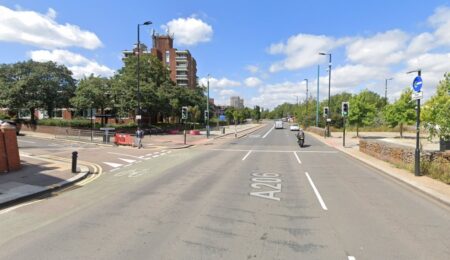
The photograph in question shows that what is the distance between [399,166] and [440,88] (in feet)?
18.1

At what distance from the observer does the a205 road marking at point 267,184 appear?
1078cm

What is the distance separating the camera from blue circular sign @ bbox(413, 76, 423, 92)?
46.1 ft

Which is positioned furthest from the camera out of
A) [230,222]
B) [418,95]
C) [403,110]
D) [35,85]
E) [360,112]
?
[35,85]

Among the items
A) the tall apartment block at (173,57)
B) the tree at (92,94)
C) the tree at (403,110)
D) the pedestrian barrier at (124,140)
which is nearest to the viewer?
the pedestrian barrier at (124,140)

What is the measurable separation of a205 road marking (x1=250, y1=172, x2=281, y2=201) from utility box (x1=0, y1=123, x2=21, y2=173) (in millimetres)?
9098

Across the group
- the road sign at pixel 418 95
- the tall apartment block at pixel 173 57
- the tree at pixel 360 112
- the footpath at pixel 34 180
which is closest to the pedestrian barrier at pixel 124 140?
the footpath at pixel 34 180

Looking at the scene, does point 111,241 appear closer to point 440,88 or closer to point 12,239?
point 12,239

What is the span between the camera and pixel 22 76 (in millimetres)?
50094

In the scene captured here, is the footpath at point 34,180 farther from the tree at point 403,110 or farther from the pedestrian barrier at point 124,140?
the tree at point 403,110

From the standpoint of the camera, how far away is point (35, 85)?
4869cm

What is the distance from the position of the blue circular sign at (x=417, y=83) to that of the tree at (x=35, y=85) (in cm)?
4517

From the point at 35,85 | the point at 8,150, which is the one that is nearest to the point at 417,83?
the point at 8,150

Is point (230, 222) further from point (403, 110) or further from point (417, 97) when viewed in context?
point (403, 110)

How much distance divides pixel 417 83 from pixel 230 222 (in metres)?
10.0
